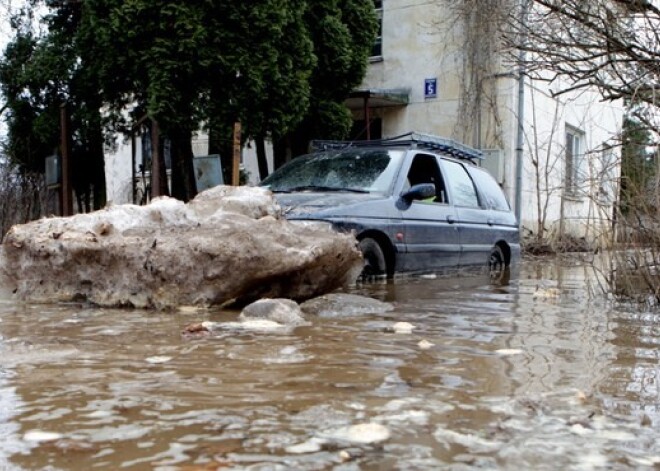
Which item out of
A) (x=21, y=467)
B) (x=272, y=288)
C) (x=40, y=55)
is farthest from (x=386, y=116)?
(x=21, y=467)

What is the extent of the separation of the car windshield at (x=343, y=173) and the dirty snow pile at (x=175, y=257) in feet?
4.28

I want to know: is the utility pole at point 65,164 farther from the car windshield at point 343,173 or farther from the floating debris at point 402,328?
the floating debris at point 402,328

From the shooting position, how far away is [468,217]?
770cm

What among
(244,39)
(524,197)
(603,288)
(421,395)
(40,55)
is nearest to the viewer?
(421,395)

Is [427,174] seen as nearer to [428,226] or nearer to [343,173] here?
[428,226]

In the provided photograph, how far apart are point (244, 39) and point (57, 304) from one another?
5320 millimetres

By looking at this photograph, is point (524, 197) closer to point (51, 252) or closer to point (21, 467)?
point (51, 252)

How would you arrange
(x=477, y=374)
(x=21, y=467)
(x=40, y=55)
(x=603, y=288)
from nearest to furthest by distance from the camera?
(x=21, y=467), (x=477, y=374), (x=603, y=288), (x=40, y=55)

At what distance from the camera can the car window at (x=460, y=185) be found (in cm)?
755

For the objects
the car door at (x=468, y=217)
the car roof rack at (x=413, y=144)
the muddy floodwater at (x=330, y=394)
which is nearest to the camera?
the muddy floodwater at (x=330, y=394)

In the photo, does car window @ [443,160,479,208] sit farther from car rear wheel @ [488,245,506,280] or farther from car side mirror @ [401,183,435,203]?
car side mirror @ [401,183,435,203]

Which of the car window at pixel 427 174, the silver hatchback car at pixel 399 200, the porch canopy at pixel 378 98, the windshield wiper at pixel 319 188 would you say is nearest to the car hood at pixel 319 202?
the silver hatchback car at pixel 399 200

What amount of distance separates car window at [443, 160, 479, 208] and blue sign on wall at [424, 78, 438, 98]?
21.4 feet

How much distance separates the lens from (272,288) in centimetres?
477
